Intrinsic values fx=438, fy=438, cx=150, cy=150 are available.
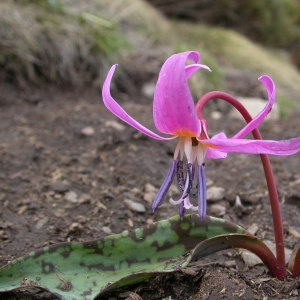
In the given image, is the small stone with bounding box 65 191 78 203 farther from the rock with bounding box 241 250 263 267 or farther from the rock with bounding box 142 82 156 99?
the rock with bounding box 142 82 156 99

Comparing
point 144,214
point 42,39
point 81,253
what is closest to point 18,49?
point 42,39

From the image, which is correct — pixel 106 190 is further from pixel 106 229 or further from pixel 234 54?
pixel 234 54

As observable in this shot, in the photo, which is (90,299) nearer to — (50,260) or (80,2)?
(50,260)

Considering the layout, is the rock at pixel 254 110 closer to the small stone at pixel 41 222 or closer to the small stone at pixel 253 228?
the small stone at pixel 253 228

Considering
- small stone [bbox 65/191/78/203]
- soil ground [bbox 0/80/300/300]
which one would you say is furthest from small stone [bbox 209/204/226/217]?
small stone [bbox 65/191/78/203]

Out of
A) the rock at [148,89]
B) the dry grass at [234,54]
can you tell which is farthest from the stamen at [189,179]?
the dry grass at [234,54]

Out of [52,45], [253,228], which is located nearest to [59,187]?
[253,228]
